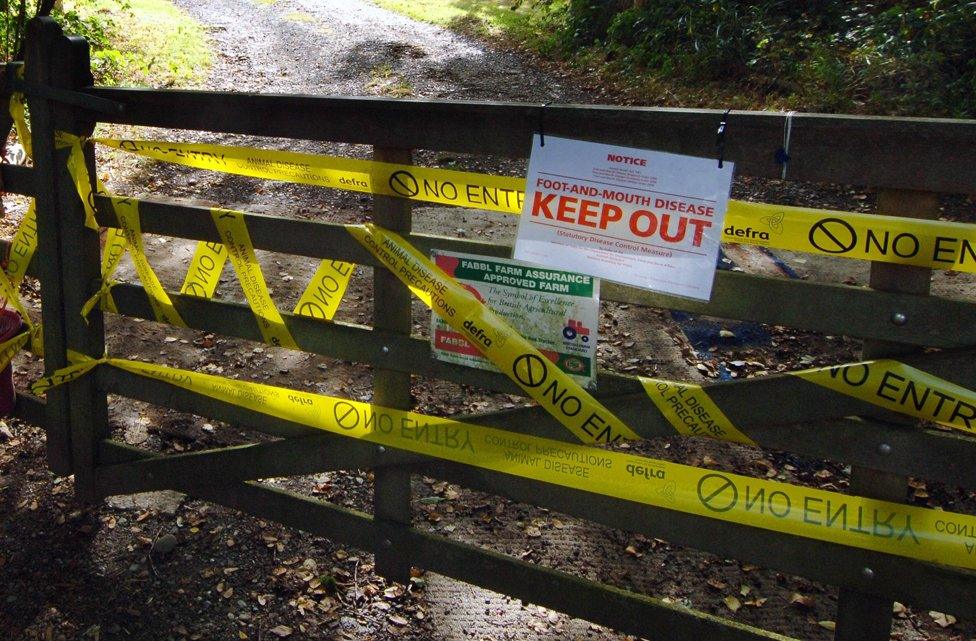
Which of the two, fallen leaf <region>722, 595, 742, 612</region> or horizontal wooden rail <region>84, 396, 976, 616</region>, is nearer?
horizontal wooden rail <region>84, 396, 976, 616</region>

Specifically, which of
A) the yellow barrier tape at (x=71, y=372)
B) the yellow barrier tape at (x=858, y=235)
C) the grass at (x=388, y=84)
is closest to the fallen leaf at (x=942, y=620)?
the yellow barrier tape at (x=858, y=235)

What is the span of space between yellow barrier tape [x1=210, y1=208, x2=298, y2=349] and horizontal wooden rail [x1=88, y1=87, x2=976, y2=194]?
37 cm

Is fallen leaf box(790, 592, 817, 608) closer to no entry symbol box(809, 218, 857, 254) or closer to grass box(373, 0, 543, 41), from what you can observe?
no entry symbol box(809, 218, 857, 254)

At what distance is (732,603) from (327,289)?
2.34 meters

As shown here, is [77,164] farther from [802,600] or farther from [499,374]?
[802,600]

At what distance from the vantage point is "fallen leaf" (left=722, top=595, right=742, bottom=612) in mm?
4043

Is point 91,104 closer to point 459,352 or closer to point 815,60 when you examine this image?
point 459,352

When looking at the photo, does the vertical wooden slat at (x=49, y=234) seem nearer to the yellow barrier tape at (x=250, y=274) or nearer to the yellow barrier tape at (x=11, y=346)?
the yellow barrier tape at (x=11, y=346)

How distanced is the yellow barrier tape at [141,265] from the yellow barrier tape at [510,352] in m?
1.21

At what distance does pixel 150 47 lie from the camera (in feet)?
45.7

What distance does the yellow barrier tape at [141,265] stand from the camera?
12.5ft

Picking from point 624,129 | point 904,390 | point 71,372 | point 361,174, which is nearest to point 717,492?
point 904,390

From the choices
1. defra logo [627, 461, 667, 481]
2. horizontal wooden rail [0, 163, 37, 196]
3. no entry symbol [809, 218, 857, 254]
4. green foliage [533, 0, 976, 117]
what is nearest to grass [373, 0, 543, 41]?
green foliage [533, 0, 976, 117]

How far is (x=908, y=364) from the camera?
8.25 ft
